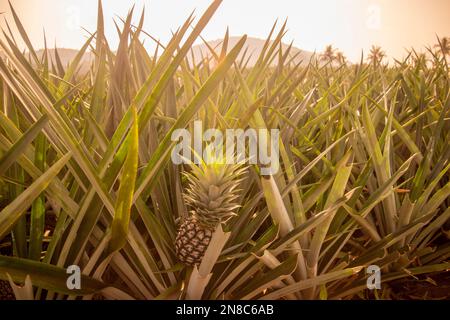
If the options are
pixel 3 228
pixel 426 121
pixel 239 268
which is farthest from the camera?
pixel 426 121

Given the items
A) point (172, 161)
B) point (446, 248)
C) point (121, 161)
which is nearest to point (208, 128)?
point (172, 161)

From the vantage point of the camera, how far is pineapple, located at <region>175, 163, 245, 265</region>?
1.38 feet

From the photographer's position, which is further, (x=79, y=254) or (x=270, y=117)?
(x=270, y=117)

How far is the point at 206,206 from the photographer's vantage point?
17.0 inches

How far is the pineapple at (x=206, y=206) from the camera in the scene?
0.42 m

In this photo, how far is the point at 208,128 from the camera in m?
0.60

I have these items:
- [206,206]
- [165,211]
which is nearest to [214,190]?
[206,206]

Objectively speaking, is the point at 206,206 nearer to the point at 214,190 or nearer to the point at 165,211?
the point at 214,190

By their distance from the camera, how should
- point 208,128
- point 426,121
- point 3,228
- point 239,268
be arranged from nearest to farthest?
point 3,228 → point 239,268 → point 208,128 → point 426,121

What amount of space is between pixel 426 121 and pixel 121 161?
3.34 ft

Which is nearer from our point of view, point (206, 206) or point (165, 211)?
point (206, 206)

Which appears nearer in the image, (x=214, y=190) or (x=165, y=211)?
(x=214, y=190)
